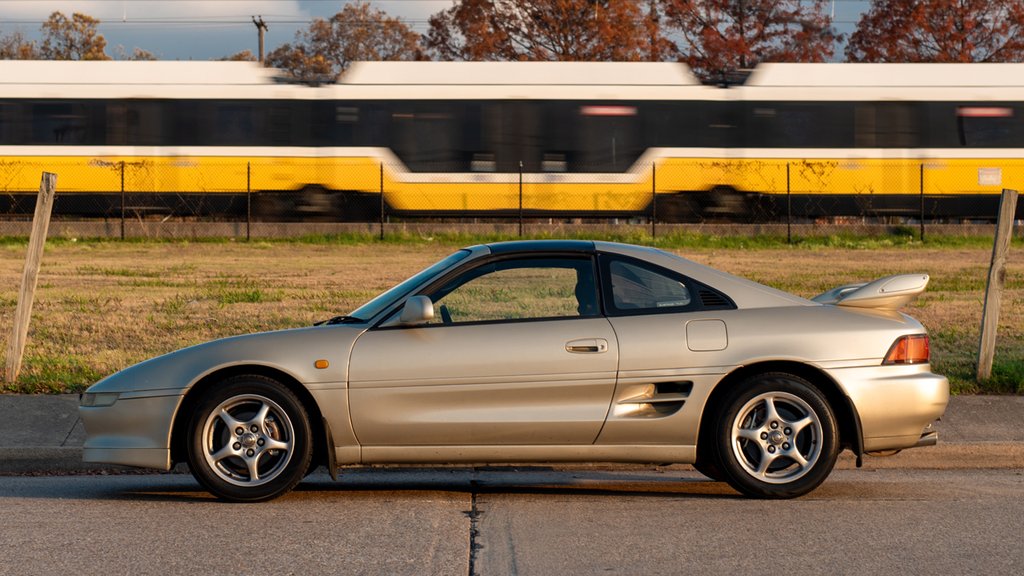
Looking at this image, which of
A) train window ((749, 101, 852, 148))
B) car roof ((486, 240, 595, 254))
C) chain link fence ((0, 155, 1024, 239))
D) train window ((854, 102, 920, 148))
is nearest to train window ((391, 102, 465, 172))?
chain link fence ((0, 155, 1024, 239))

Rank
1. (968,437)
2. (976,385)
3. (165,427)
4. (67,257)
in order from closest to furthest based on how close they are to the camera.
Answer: (165,427), (968,437), (976,385), (67,257)

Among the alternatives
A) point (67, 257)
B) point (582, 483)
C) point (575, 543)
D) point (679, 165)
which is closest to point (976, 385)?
point (582, 483)

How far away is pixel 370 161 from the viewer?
1201 inches

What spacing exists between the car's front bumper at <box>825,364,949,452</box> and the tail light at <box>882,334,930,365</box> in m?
0.05

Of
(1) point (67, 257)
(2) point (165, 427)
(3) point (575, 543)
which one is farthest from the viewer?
(1) point (67, 257)

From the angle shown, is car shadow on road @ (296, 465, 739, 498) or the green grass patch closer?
car shadow on road @ (296, 465, 739, 498)

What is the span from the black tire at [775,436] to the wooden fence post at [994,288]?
4.21m

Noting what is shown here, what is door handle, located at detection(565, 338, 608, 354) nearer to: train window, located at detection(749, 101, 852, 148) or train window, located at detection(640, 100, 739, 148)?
train window, located at detection(640, 100, 739, 148)

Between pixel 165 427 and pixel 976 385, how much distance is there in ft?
21.5

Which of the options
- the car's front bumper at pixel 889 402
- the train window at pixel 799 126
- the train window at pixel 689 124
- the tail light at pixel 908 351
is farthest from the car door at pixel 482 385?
the train window at pixel 799 126

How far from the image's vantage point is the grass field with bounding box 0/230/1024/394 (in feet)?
40.4

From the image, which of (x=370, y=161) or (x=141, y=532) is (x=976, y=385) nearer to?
(x=141, y=532)

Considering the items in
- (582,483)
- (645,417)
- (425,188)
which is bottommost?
(582,483)

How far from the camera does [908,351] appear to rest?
739cm
